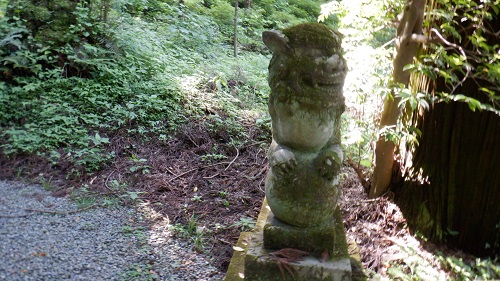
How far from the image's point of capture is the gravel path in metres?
3.26

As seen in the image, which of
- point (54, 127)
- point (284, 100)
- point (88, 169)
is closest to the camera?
point (284, 100)

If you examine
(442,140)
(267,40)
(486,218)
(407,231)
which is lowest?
(407,231)

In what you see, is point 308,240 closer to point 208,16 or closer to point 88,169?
point 88,169

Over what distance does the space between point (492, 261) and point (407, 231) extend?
2.36ft

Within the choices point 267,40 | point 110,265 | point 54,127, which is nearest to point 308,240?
point 267,40

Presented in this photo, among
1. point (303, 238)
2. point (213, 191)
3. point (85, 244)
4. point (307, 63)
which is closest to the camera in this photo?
point (307, 63)

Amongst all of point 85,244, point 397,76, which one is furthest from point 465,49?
point 85,244

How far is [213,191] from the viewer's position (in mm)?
4750

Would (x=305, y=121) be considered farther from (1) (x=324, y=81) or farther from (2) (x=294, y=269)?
(2) (x=294, y=269)

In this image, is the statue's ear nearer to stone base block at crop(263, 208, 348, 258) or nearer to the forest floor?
stone base block at crop(263, 208, 348, 258)

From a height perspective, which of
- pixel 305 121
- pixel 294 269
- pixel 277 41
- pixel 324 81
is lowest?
pixel 294 269

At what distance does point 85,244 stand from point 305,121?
226cm

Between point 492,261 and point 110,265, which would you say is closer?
point 110,265

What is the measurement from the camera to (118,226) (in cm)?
397
